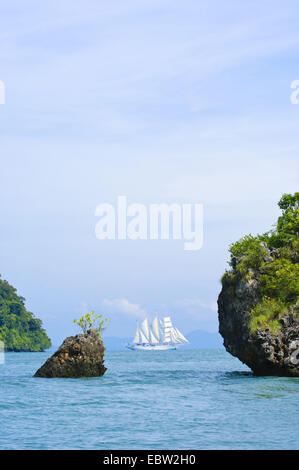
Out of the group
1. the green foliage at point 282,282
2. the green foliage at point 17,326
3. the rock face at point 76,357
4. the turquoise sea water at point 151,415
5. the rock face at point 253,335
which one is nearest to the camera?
the turquoise sea water at point 151,415

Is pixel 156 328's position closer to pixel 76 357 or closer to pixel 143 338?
pixel 143 338

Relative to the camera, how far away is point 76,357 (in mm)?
34281

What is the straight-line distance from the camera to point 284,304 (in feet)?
112

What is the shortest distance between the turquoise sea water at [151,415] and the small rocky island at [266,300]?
1613mm

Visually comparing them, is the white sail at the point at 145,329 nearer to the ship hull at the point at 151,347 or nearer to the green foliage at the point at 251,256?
the ship hull at the point at 151,347

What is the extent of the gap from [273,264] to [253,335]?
14.5ft

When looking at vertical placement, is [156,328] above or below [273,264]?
below

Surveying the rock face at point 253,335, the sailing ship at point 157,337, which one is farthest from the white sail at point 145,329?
the rock face at point 253,335

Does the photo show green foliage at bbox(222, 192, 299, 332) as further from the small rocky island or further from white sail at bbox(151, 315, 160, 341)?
white sail at bbox(151, 315, 160, 341)

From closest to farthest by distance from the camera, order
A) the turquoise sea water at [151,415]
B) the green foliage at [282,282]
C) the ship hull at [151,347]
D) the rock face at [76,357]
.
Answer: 1. the turquoise sea water at [151,415]
2. the rock face at [76,357]
3. the green foliage at [282,282]
4. the ship hull at [151,347]

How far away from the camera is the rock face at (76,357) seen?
3403 centimetres

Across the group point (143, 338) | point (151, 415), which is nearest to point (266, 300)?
point (151, 415)
